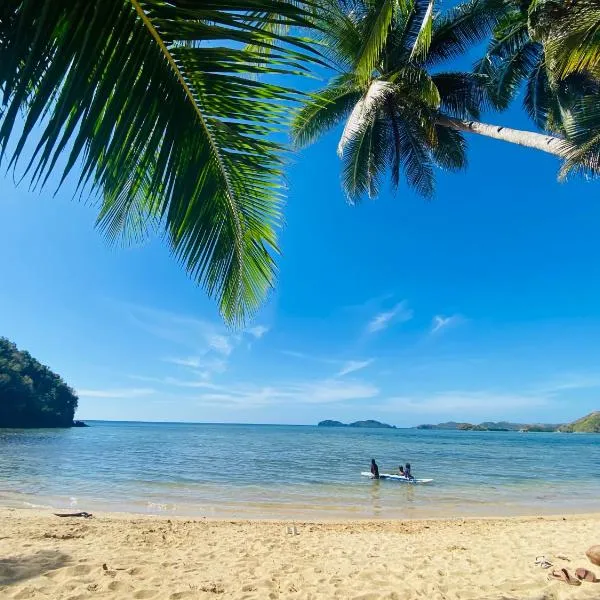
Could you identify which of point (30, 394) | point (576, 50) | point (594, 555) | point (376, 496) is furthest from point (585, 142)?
point (30, 394)

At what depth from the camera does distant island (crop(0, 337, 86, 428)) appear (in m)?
66.8

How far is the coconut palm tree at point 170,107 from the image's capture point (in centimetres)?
149

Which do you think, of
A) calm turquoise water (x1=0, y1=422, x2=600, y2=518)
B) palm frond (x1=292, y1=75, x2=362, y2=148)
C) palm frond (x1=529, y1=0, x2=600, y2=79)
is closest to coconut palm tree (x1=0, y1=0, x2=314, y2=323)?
palm frond (x1=529, y1=0, x2=600, y2=79)

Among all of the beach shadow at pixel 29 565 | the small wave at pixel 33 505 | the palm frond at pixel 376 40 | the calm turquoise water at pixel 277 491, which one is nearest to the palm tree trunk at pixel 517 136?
the palm frond at pixel 376 40

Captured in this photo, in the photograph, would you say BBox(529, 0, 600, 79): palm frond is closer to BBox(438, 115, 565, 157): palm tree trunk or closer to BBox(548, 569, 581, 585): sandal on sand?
BBox(438, 115, 565, 157): palm tree trunk

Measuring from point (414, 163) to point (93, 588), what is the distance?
42.9 feet

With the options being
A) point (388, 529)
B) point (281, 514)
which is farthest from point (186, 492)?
point (388, 529)

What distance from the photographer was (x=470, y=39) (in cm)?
1134

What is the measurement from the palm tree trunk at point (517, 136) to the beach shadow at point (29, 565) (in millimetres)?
9523

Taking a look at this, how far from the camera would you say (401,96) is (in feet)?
37.7

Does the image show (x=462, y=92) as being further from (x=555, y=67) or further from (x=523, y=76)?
(x=555, y=67)

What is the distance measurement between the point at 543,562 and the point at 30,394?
80461 millimetres

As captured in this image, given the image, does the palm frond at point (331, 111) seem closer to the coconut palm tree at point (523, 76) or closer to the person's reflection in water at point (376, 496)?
the coconut palm tree at point (523, 76)

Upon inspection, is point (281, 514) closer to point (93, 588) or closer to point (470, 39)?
point (93, 588)
